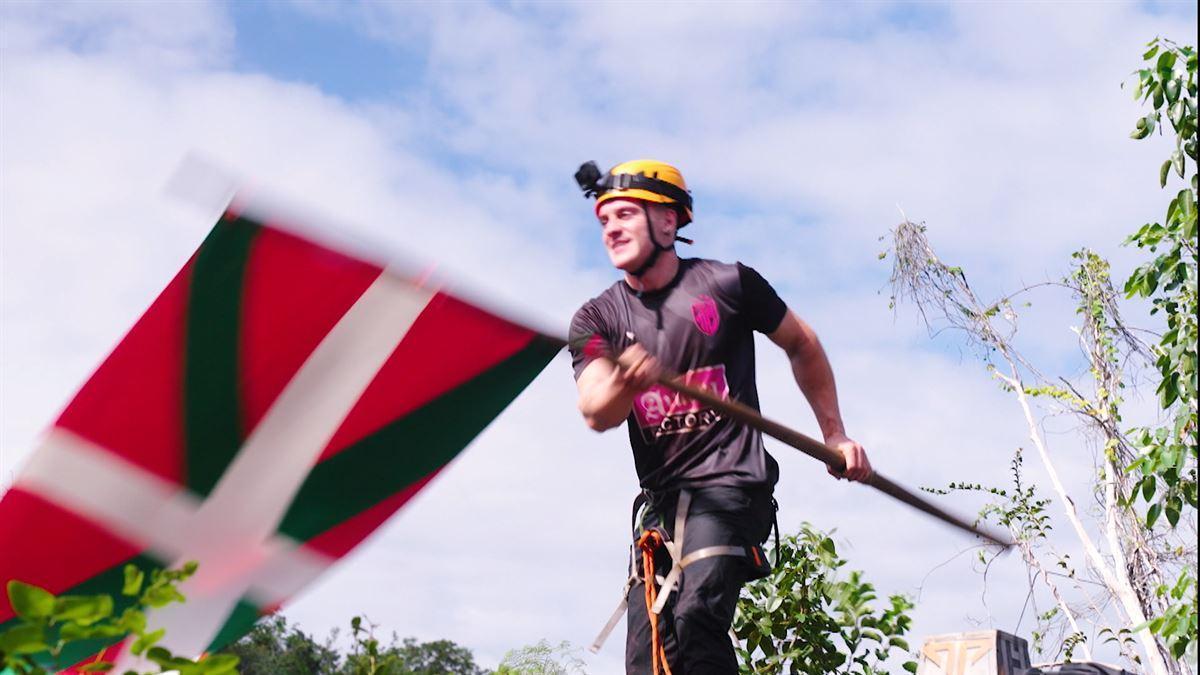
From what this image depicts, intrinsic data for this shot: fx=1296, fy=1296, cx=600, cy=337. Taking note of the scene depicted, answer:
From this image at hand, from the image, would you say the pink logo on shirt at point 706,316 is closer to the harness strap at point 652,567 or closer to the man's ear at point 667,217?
the man's ear at point 667,217

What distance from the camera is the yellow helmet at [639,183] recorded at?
4.33 metres

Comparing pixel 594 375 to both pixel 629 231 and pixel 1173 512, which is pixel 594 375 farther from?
pixel 1173 512

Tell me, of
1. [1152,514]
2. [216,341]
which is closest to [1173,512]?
[1152,514]

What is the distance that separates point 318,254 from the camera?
4.16 m

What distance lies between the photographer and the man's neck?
14.3ft

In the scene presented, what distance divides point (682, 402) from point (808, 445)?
430mm

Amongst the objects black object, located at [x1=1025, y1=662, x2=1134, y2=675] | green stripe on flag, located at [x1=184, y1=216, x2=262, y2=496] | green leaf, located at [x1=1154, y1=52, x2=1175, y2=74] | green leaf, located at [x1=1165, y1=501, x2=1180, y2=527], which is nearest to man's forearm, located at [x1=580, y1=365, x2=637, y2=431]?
green stripe on flag, located at [x1=184, y1=216, x2=262, y2=496]

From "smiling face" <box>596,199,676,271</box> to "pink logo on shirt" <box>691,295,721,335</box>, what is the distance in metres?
0.24

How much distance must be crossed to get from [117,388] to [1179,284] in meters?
4.70

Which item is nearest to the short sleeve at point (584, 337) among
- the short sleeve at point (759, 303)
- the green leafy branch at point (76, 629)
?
the short sleeve at point (759, 303)

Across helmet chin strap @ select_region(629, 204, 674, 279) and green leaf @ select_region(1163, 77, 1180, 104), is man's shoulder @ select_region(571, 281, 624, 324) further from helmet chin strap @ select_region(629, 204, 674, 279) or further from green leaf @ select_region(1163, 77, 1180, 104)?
green leaf @ select_region(1163, 77, 1180, 104)

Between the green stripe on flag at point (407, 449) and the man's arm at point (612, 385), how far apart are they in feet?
1.32

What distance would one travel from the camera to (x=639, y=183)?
433 cm

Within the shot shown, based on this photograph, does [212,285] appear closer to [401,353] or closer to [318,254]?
[318,254]
